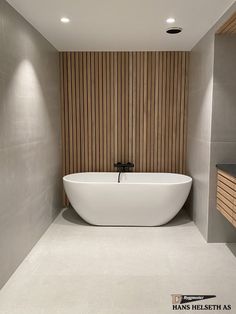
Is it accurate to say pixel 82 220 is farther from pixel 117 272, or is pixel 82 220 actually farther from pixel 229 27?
pixel 229 27

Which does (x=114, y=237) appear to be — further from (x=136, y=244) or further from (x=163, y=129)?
(x=163, y=129)

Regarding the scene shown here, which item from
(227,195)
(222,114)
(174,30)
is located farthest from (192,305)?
(174,30)

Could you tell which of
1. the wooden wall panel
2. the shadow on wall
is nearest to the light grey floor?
the shadow on wall

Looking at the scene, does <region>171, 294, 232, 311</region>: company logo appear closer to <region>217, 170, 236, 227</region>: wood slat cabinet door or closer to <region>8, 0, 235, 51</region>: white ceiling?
<region>217, 170, 236, 227</region>: wood slat cabinet door

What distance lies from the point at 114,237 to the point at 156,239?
0.51 metres

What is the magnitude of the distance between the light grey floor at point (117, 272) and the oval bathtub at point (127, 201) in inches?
5.7

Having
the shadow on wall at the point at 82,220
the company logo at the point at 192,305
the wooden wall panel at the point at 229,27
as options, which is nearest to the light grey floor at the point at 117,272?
the company logo at the point at 192,305

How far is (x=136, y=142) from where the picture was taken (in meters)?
4.20

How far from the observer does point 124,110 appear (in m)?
4.14

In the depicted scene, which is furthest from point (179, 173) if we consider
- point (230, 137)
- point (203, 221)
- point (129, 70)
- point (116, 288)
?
point (116, 288)

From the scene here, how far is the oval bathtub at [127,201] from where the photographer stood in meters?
3.35

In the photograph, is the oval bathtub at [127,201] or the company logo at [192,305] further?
the oval bathtub at [127,201]

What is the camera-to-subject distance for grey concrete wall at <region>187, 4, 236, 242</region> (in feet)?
9.72

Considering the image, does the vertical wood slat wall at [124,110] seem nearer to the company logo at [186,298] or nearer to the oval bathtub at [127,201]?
the oval bathtub at [127,201]
